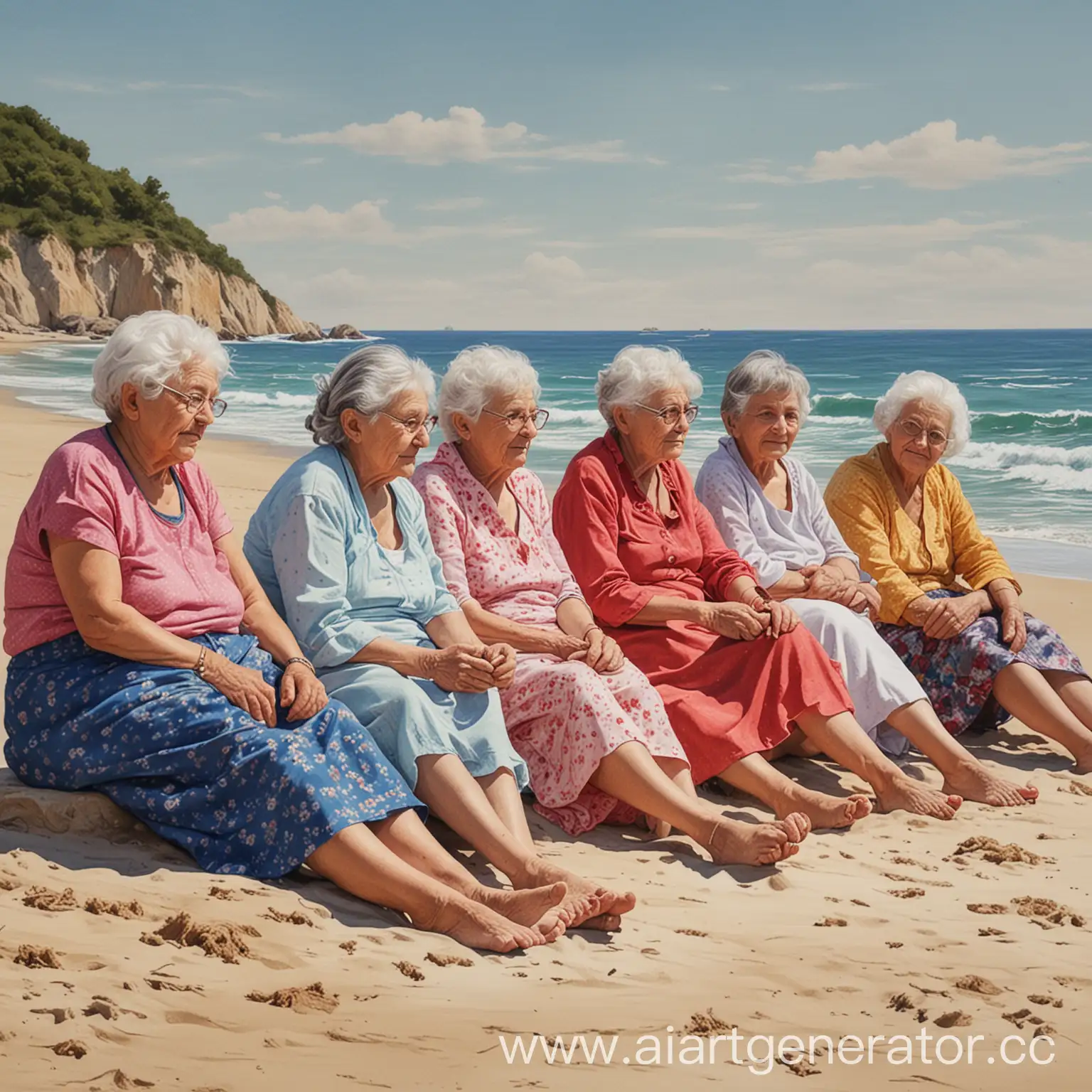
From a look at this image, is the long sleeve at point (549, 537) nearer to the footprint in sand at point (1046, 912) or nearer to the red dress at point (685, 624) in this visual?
the red dress at point (685, 624)

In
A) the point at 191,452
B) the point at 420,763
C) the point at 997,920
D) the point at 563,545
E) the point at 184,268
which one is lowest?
the point at 997,920

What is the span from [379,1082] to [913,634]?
337cm

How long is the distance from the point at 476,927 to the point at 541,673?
1085 millimetres

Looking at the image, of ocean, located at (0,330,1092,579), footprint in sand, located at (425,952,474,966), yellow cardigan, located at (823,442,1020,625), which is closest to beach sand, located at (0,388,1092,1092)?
footprint in sand, located at (425,952,474,966)

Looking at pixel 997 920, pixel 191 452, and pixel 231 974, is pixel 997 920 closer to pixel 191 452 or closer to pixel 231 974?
pixel 231 974

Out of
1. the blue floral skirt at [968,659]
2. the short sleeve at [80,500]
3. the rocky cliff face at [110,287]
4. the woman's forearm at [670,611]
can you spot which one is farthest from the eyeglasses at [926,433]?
the rocky cliff face at [110,287]

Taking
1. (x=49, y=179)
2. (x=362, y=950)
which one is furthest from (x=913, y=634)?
(x=49, y=179)

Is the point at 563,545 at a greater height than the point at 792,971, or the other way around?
the point at 563,545

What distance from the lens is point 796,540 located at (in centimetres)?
526

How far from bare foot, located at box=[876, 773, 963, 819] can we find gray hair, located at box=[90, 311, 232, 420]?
2544mm

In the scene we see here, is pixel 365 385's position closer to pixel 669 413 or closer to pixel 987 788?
pixel 669 413

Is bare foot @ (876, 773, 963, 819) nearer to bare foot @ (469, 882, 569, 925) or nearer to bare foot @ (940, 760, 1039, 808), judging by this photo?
bare foot @ (940, 760, 1039, 808)

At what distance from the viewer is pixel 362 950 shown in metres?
3.12

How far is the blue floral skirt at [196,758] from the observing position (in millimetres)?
3340
